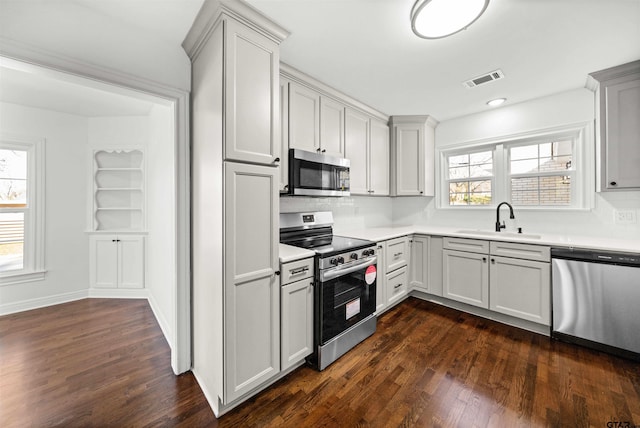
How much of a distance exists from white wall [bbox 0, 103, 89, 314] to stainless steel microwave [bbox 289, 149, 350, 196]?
11.1 feet

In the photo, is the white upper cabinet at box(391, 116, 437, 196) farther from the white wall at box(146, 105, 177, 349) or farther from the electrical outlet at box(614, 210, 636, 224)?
the white wall at box(146, 105, 177, 349)

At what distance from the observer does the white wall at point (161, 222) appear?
220cm

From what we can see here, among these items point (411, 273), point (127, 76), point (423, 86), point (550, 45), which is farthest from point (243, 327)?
point (550, 45)

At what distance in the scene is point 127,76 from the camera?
1633 millimetres

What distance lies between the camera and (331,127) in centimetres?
273

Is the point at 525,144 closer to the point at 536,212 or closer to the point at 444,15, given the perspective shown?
the point at 536,212

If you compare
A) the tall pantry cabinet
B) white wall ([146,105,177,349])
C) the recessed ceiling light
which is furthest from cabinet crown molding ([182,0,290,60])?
the recessed ceiling light

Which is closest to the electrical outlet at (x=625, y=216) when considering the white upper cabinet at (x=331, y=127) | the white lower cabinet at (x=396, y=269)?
the white lower cabinet at (x=396, y=269)

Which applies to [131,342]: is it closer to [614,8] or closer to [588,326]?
[588,326]

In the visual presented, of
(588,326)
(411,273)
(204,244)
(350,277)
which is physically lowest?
(588,326)

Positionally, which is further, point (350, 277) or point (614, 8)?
point (350, 277)

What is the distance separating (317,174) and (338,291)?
1113mm

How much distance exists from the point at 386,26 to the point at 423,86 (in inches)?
44.0

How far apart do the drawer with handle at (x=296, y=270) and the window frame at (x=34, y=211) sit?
367 cm
